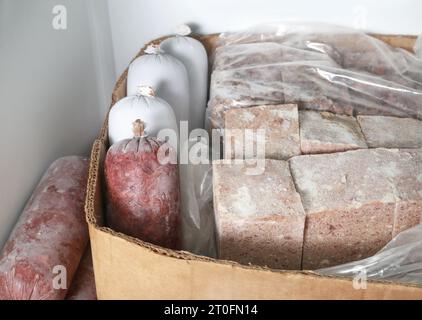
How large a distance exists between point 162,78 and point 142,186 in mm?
499

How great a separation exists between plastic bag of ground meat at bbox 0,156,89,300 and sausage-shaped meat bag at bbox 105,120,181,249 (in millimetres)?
184

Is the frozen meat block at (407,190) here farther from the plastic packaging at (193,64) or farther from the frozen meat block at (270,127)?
the plastic packaging at (193,64)

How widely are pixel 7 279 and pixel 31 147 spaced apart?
0.45m

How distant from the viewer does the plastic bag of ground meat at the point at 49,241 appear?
1.28m

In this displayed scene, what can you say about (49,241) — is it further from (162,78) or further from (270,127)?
(270,127)

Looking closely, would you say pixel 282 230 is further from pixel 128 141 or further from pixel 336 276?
pixel 128 141

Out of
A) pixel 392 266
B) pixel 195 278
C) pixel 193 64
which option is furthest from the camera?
pixel 193 64

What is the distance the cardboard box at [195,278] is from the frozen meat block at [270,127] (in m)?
0.48

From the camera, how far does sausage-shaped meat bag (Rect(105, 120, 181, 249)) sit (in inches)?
49.5

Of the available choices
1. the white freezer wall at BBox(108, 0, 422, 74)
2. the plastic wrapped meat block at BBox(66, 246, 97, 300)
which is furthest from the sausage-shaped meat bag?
the white freezer wall at BBox(108, 0, 422, 74)

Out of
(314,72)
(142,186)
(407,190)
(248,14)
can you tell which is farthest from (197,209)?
(248,14)

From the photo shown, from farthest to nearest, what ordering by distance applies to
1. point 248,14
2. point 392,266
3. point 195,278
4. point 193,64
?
point 248,14
point 193,64
point 392,266
point 195,278

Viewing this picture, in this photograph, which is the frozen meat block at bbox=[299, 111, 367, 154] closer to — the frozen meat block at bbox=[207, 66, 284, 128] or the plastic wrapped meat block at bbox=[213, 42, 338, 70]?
the frozen meat block at bbox=[207, 66, 284, 128]

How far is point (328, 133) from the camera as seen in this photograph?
1542 millimetres
